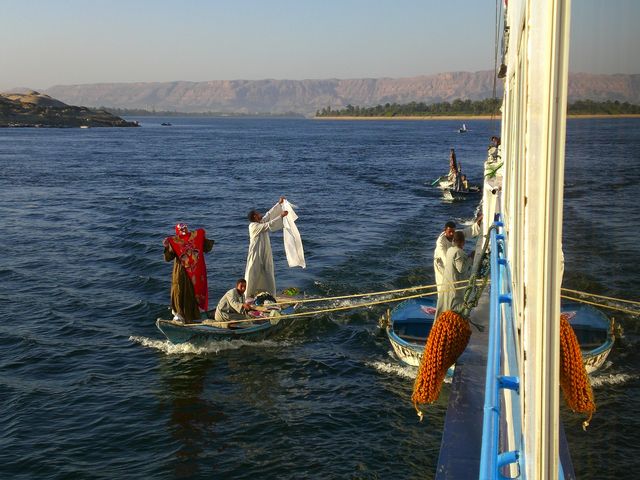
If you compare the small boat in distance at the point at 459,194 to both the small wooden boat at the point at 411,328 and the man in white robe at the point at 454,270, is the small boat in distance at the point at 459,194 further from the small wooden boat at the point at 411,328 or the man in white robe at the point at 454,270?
the man in white robe at the point at 454,270

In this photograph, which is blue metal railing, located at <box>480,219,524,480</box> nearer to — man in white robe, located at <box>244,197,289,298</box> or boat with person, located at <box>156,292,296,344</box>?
man in white robe, located at <box>244,197,289,298</box>

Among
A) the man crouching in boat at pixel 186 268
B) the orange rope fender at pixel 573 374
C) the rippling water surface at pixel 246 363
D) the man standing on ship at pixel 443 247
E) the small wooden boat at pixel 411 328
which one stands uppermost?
the orange rope fender at pixel 573 374

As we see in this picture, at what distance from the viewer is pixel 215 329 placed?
1413cm

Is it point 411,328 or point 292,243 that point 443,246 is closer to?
point 411,328

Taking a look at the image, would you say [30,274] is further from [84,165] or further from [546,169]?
[84,165]

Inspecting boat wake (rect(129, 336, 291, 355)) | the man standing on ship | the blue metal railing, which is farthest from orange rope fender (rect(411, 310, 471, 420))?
boat wake (rect(129, 336, 291, 355))

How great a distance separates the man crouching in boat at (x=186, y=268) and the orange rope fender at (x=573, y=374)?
454 inches

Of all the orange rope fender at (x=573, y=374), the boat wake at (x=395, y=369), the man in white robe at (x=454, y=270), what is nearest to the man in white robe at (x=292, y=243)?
the boat wake at (x=395, y=369)

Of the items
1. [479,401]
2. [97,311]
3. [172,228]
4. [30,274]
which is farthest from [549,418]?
[172,228]

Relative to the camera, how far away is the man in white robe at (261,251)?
14.3 meters

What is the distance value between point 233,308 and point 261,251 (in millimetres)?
1327

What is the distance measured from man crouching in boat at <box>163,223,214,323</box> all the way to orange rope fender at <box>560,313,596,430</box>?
11526mm

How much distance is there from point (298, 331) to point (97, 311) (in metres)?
5.59

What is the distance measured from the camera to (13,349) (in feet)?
49.8
